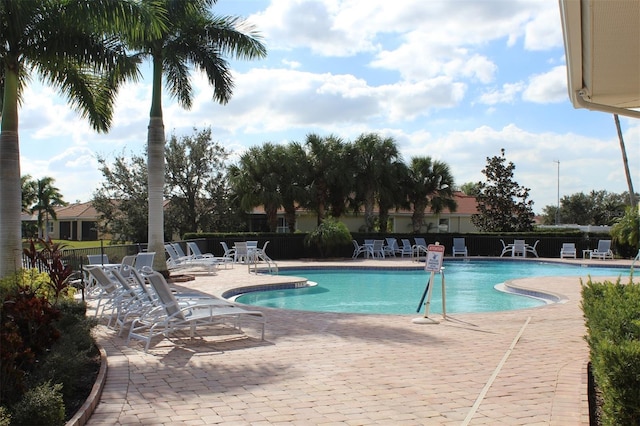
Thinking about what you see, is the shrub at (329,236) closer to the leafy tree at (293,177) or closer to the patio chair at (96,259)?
the leafy tree at (293,177)

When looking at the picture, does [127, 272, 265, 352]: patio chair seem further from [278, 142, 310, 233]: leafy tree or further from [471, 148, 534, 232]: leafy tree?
[471, 148, 534, 232]: leafy tree

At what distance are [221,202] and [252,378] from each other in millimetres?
26212

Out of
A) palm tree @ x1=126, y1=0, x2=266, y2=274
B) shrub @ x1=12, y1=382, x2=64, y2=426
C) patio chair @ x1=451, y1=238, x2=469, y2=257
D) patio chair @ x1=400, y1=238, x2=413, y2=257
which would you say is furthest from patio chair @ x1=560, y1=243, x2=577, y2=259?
shrub @ x1=12, y1=382, x2=64, y2=426

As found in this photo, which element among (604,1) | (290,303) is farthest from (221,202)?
(604,1)

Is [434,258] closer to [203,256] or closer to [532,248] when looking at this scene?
[203,256]

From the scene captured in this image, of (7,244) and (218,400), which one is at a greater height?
(7,244)

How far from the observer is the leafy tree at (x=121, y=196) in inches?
1203

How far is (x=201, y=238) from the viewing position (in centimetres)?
2516

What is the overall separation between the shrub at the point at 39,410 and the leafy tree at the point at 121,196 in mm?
27604

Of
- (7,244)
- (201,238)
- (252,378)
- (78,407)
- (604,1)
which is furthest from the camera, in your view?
(201,238)

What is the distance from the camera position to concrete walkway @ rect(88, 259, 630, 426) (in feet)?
15.0

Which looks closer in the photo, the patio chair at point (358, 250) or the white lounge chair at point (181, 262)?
the white lounge chair at point (181, 262)

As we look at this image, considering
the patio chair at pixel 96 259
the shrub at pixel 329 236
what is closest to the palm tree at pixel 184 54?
the patio chair at pixel 96 259

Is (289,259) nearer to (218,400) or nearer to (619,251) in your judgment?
(619,251)
